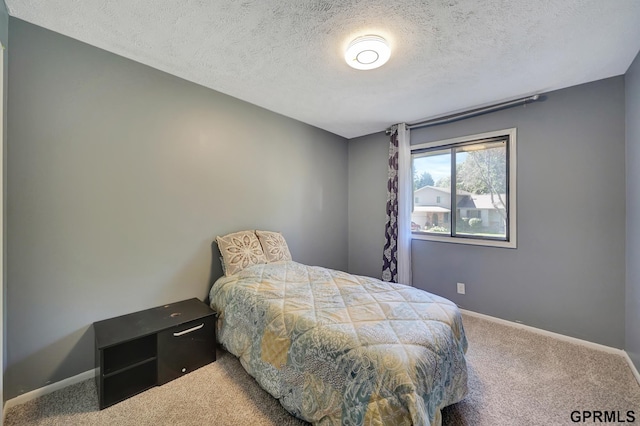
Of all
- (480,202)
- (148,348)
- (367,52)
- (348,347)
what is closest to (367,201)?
(480,202)

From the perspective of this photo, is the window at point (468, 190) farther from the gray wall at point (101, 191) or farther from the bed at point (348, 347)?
the gray wall at point (101, 191)

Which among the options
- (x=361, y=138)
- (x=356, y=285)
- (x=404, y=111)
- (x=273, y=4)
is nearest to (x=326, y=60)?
(x=273, y=4)

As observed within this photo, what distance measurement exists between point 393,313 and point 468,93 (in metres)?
2.32

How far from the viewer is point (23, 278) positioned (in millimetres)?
1609

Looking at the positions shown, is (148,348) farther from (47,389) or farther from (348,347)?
(348,347)

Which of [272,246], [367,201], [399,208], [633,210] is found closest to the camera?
[633,210]

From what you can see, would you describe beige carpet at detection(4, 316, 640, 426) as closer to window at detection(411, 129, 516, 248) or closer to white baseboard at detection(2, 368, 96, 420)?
white baseboard at detection(2, 368, 96, 420)

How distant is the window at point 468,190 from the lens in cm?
276

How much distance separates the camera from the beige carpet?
4.89 feet

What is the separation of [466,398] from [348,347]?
3.58 feet

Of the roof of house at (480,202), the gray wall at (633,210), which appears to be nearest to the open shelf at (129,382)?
the roof of house at (480,202)

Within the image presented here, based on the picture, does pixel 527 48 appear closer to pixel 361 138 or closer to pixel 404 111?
pixel 404 111

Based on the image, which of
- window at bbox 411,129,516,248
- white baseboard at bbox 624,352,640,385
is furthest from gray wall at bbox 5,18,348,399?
white baseboard at bbox 624,352,640,385

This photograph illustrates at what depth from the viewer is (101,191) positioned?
189cm
